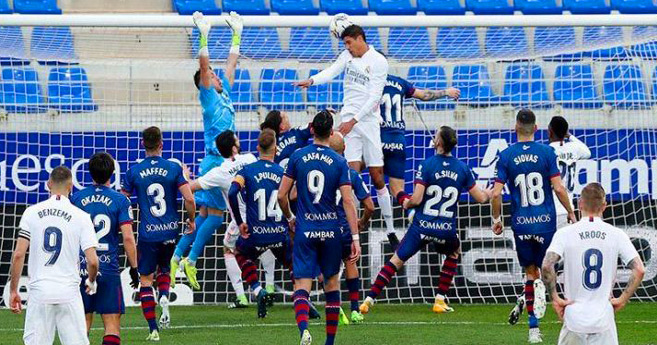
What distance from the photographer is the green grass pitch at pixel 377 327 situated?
1128 centimetres

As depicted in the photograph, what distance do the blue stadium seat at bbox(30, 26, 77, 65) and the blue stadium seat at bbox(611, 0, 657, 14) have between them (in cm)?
1106

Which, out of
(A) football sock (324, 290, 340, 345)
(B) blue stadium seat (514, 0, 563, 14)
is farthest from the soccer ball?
(B) blue stadium seat (514, 0, 563, 14)

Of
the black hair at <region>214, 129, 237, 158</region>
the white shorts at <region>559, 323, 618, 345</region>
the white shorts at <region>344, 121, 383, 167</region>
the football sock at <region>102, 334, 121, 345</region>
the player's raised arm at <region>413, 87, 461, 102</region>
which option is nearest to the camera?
the white shorts at <region>559, 323, 618, 345</region>

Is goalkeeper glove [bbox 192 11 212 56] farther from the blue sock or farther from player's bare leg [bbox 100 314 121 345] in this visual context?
Answer: player's bare leg [bbox 100 314 121 345]

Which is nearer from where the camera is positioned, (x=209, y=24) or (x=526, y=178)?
(x=526, y=178)

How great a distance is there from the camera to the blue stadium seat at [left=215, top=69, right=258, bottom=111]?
16.8 m

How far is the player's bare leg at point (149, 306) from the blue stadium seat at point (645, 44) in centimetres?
724

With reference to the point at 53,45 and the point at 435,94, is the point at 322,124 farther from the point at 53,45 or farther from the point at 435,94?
the point at 53,45

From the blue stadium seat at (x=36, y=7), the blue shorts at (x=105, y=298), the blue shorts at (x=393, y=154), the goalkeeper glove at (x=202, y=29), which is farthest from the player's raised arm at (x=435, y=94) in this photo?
the blue stadium seat at (x=36, y=7)

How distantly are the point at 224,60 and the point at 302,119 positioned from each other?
4.69 feet

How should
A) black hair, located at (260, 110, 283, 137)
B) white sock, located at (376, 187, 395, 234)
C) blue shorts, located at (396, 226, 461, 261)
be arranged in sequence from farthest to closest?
1. white sock, located at (376, 187, 395, 234)
2. black hair, located at (260, 110, 283, 137)
3. blue shorts, located at (396, 226, 461, 261)

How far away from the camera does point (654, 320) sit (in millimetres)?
12930

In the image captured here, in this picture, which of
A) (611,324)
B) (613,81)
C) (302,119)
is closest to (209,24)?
(302,119)

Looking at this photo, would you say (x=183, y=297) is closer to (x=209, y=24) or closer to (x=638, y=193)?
(x=209, y=24)
